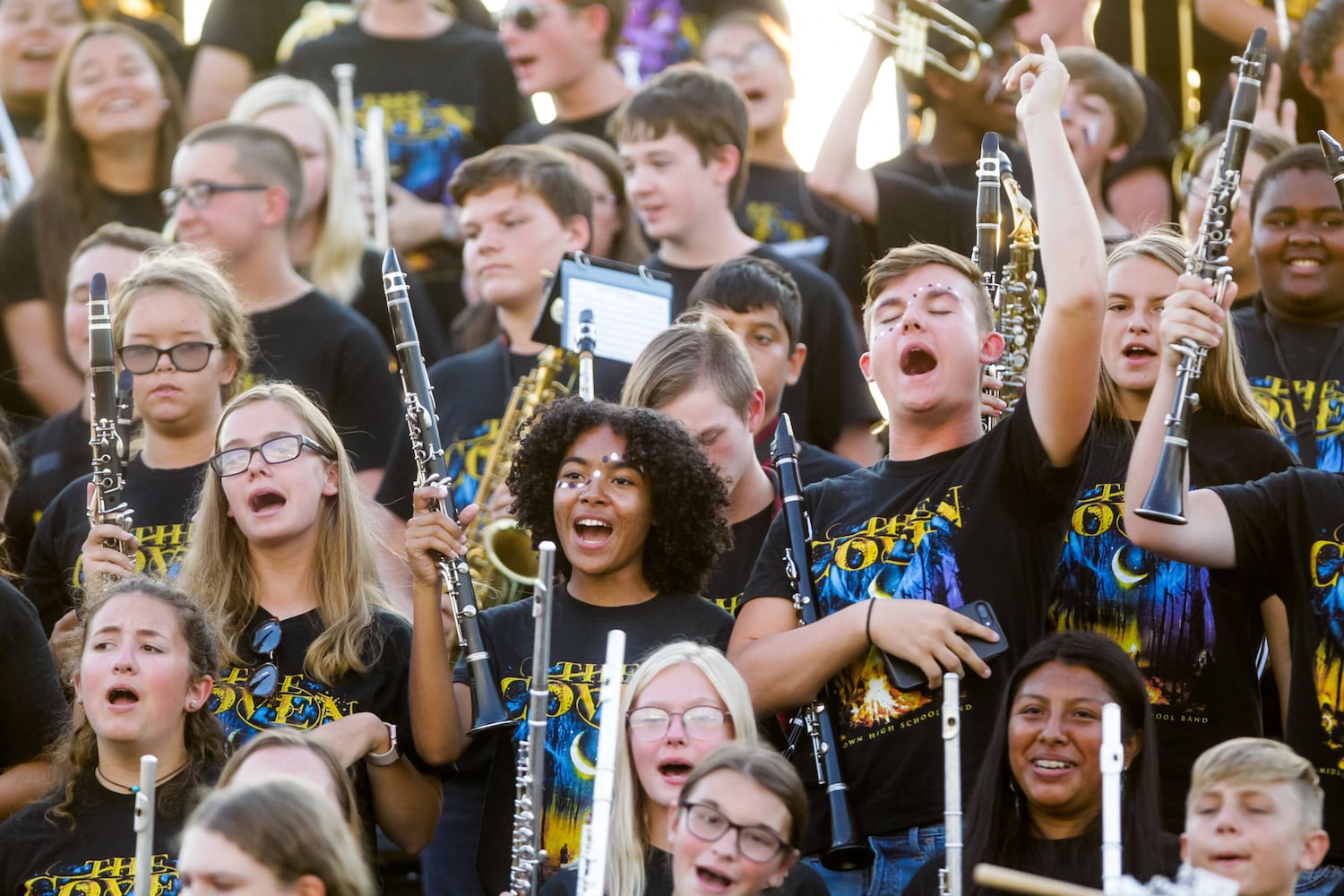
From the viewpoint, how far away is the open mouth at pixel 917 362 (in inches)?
210

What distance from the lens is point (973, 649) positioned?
4902mm

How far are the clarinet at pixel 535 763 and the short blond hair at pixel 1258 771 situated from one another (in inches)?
53.8

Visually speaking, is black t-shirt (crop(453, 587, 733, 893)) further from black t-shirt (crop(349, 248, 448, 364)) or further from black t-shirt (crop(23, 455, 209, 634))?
black t-shirt (crop(349, 248, 448, 364))

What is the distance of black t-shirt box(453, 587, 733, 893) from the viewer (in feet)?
16.8

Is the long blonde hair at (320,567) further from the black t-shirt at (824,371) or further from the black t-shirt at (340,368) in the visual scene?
the black t-shirt at (824,371)

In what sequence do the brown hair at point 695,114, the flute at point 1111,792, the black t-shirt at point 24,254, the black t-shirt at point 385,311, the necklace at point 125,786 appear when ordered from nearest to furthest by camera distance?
the flute at point 1111,792, the necklace at point 125,786, the brown hair at point 695,114, the black t-shirt at point 385,311, the black t-shirt at point 24,254

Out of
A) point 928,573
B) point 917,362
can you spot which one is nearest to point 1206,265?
point 917,362

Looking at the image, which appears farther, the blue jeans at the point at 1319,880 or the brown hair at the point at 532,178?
the brown hair at the point at 532,178

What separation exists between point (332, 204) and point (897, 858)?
13.8 ft

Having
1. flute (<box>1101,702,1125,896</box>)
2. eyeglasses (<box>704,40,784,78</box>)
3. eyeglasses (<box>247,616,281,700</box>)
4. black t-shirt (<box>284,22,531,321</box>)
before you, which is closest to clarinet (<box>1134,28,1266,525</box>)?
flute (<box>1101,702,1125,896</box>)

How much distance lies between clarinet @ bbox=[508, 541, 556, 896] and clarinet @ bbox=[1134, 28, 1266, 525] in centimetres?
137

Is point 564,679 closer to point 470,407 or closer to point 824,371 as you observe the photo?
point 470,407

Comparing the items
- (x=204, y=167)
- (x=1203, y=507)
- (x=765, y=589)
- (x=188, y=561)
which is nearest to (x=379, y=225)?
(x=204, y=167)

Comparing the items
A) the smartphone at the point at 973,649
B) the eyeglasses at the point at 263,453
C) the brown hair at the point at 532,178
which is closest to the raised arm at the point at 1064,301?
the smartphone at the point at 973,649
